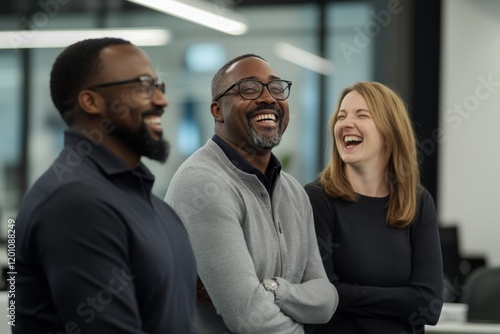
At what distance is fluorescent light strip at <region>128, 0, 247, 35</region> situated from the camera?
779cm

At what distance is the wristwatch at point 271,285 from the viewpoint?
207 cm

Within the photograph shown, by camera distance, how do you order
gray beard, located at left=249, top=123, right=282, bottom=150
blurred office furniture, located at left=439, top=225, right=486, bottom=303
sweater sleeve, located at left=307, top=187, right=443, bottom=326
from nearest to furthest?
gray beard, located at left=249, top=123, right=282, bottom=150 < sweater sleeve, located at left=307, top=187, right=443, bottom=326 < blurred office furniture, located at left=439, top=225, right=486, bottom=303

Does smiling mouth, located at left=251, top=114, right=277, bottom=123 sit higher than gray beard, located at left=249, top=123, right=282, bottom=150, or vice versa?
smiling mouth, located at left=251, top=114, right=277, bottom=123

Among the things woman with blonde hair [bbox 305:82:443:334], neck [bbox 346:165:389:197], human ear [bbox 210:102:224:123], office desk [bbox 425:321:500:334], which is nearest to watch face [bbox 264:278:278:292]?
woman with blonde hair [bbox 305:82:443:334]

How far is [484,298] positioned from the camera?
3.86m

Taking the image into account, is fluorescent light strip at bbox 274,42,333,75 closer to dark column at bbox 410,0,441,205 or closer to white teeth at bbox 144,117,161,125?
dark column at bbox 410,0,441,205

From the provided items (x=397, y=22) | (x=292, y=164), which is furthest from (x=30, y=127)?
(x=397, y=22)

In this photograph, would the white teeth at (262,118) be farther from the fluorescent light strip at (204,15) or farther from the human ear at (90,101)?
the fluorescent light strip at (204,15)

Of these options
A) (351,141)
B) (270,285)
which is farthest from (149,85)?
(351,141)

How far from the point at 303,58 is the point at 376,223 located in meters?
5.53

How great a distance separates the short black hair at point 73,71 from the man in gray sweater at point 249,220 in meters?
0.54

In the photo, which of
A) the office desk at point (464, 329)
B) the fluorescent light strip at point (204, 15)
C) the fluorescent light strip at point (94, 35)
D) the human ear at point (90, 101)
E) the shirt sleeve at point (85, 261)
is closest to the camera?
the shirt sleeve at point (85, 261)

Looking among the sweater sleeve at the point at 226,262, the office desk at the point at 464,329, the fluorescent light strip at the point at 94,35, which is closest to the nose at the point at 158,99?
the sweater sleeve at the point at 226,262

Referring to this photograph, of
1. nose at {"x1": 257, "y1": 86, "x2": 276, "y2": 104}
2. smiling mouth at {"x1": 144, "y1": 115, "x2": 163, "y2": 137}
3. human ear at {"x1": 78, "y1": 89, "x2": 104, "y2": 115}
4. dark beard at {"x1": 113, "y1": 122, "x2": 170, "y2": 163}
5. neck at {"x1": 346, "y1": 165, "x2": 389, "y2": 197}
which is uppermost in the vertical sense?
human ear at {"x1": 78, "y1": 89, "x2": 104, "y2": 115}
